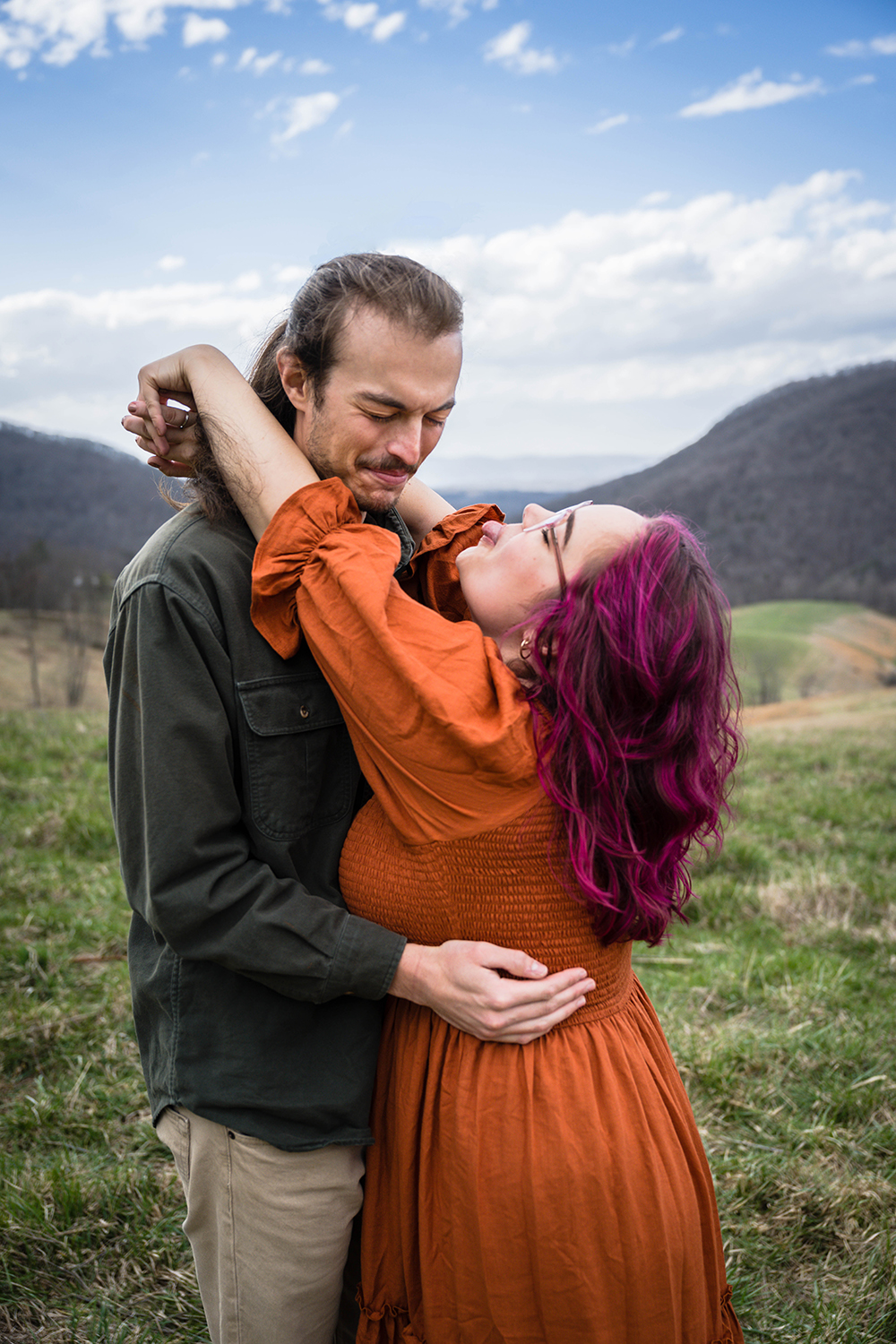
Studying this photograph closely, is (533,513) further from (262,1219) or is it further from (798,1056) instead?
(798,1056)

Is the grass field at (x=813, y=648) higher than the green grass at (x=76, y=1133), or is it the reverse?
the green grass at (x=76, y=1133)

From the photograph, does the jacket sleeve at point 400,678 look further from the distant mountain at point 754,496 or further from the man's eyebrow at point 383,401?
the distant mountain at point 754,496

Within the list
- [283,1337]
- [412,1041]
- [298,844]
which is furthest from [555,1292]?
[298,844]

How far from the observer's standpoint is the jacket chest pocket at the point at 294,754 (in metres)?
1.68

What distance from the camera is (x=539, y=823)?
1.57 metres

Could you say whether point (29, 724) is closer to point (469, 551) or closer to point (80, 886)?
point (80, 886)

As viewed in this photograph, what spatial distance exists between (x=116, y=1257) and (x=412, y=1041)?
1.67m

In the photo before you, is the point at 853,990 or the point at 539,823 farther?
the point at 853,990

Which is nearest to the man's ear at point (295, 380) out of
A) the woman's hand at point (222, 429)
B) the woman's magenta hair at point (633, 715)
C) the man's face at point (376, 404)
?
the man's face at point (376, 404)

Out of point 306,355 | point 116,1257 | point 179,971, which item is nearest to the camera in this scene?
point 179,971

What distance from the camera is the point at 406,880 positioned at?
1.66 m

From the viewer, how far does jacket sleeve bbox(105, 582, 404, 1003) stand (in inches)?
61.3

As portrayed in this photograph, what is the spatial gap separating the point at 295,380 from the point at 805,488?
3847cm

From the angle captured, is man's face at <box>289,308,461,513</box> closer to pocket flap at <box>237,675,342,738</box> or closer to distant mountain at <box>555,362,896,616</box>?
pocket flap at <box>237,675,342,738</box>
